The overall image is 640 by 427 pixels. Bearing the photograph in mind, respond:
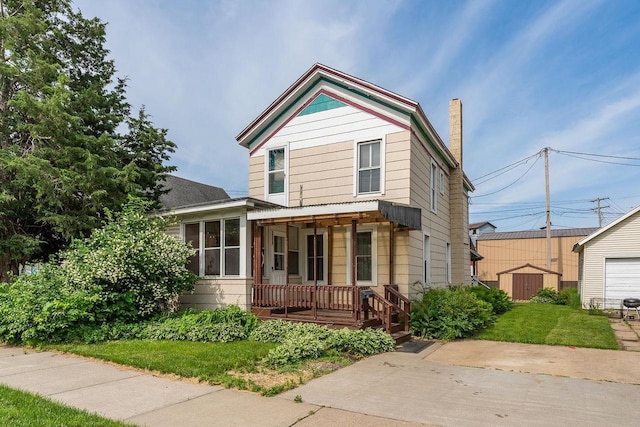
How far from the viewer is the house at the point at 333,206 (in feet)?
34.4

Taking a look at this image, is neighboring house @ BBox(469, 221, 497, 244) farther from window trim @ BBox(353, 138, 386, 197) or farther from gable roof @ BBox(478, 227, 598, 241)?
window trim @ BBox(353, 138, 386, 197)

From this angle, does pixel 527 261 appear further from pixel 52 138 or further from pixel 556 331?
pixel 52 138

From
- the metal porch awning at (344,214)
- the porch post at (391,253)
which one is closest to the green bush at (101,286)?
the metal porch awning at (344,214)

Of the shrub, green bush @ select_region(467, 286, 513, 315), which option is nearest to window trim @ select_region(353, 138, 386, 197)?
the shrub

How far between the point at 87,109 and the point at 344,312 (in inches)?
407

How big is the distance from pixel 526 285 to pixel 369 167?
2220 cm

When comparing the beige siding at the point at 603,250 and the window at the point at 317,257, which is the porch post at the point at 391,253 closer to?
the window at the point at 317,257

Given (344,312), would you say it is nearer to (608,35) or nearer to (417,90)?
(417,90)

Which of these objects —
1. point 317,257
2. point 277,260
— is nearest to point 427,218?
point 317,257

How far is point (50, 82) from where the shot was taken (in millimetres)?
12242

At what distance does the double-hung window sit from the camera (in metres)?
11.6

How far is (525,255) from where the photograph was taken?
33469 mm

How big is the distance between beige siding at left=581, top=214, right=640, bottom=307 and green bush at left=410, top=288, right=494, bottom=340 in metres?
Result: 8.02

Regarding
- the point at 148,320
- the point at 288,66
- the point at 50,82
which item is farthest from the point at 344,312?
the point at 50,82
